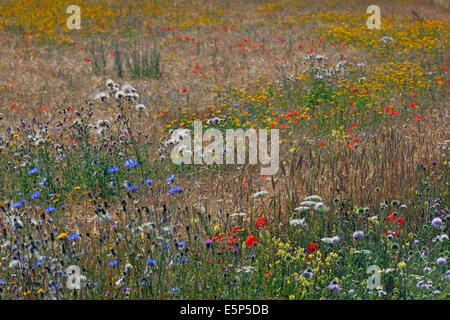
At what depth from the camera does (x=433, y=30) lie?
1357 centimetres

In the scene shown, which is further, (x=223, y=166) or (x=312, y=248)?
(x=223, y=166)

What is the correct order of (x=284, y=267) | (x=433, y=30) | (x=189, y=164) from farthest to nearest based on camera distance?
(x=433, y=30)
(x=189, y=164)
(x=284, y=267)

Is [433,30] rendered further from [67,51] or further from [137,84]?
[67,51]

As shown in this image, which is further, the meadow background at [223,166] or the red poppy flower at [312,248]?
the red poppy flower at [312,248]

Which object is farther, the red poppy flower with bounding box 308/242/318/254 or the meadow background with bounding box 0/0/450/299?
the red poppy flower with bounding box 308/242/318/254

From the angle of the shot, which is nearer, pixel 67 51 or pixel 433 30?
pixel 67 51

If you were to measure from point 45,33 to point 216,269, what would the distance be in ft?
41.8

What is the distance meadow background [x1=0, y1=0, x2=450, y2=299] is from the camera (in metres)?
3.35

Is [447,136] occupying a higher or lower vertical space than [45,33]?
lower

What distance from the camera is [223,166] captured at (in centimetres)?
595

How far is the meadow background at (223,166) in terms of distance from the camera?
3350 millimetres

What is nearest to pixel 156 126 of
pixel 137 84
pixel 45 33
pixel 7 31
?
pixel 137 84

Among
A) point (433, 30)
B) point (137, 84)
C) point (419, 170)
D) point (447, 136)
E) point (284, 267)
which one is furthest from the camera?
point (433, 30)

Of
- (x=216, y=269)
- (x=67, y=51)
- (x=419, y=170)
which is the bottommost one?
(x=216, y=269)
